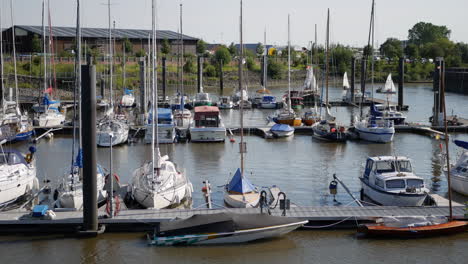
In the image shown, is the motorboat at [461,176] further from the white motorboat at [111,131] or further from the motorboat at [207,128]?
the white motorboat at [111,131]

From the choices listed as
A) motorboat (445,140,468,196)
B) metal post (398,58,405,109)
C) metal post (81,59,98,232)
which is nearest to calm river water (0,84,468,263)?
motorboat (445,140,468,196)

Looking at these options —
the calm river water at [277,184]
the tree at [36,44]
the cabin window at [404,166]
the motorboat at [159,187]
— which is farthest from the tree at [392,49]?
the motorboat at [159,187]

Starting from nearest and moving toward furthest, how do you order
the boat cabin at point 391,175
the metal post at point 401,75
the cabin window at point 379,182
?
the boat cabin at point 391,175 < the cabin window at point 379,182 < the metal post at point 401,75

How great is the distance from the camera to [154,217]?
23.3 metres

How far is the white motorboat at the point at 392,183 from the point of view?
24875 mm

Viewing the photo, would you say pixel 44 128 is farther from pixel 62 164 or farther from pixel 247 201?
pixel 247 201

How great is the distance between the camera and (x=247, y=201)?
82.0 ft

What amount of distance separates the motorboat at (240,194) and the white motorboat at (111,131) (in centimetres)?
1878

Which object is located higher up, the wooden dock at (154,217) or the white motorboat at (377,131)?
the white motorboat at (377,131)

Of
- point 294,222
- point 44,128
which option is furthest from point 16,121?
point 294,222

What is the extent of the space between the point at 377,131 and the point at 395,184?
2078cm

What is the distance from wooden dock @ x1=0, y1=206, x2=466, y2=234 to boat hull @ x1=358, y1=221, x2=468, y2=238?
883 millimetres

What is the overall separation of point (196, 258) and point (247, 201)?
482cm

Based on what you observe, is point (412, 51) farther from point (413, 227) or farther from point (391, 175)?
point (413, 227)
